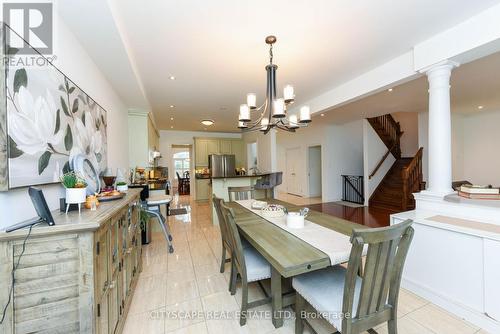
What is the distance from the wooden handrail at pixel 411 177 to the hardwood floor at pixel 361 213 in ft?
1.78

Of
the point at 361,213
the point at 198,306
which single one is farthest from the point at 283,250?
the point at 361,213

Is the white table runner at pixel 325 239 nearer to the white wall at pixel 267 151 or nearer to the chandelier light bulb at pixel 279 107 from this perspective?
the chandelier light bulb at pixel 279 107

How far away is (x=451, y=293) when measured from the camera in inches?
69.6

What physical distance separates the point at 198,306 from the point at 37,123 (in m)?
1.87

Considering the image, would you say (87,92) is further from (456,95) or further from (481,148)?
(481,148)

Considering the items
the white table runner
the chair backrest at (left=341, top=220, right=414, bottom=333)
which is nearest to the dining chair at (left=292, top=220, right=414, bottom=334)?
the chair backrest at (left=341, top=220, right=414, bottom=333)

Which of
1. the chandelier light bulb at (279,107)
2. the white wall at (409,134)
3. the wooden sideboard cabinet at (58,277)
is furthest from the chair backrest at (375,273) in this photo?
the white wall at (409,134)

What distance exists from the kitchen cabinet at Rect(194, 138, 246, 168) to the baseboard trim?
20.5 feet

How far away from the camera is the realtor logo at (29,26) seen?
1083mm

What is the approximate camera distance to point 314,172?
25.3 feet

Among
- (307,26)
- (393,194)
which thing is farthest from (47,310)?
(393,194)

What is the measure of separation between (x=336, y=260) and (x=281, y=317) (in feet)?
2.52

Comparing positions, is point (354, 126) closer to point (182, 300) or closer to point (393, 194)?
point (393, 194)

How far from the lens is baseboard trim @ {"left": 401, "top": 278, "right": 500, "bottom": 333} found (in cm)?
155
